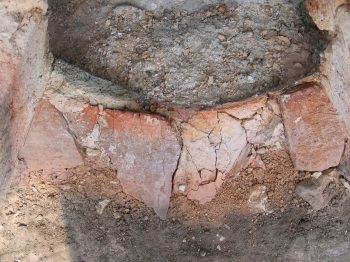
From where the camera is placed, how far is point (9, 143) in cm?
206

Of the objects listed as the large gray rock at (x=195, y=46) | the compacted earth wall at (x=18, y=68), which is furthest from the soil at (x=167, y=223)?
the large gray rock at (x=195, y=46)

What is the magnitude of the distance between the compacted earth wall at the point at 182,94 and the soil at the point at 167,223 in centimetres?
5

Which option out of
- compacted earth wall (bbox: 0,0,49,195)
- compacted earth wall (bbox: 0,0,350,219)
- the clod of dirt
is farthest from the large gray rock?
the clod of dirt

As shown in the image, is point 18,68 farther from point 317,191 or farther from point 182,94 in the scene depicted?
point 317,191

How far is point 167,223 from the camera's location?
240 cm

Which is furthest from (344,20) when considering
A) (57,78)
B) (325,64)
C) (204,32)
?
(57,78)

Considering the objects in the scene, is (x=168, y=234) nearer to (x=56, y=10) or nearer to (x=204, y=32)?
(x=204, y=32)

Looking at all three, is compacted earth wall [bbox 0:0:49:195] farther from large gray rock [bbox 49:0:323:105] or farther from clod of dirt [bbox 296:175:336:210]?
clod of dirt [bbox 296:175:336:210]

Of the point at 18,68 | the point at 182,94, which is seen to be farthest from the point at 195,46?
the point at 18,68

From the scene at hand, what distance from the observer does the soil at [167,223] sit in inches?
92.8

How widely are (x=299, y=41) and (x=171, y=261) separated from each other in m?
1.02

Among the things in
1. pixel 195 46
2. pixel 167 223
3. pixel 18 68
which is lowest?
pixel 167 223

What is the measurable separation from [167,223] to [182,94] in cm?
56

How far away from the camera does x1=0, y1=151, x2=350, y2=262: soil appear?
2.36 m
